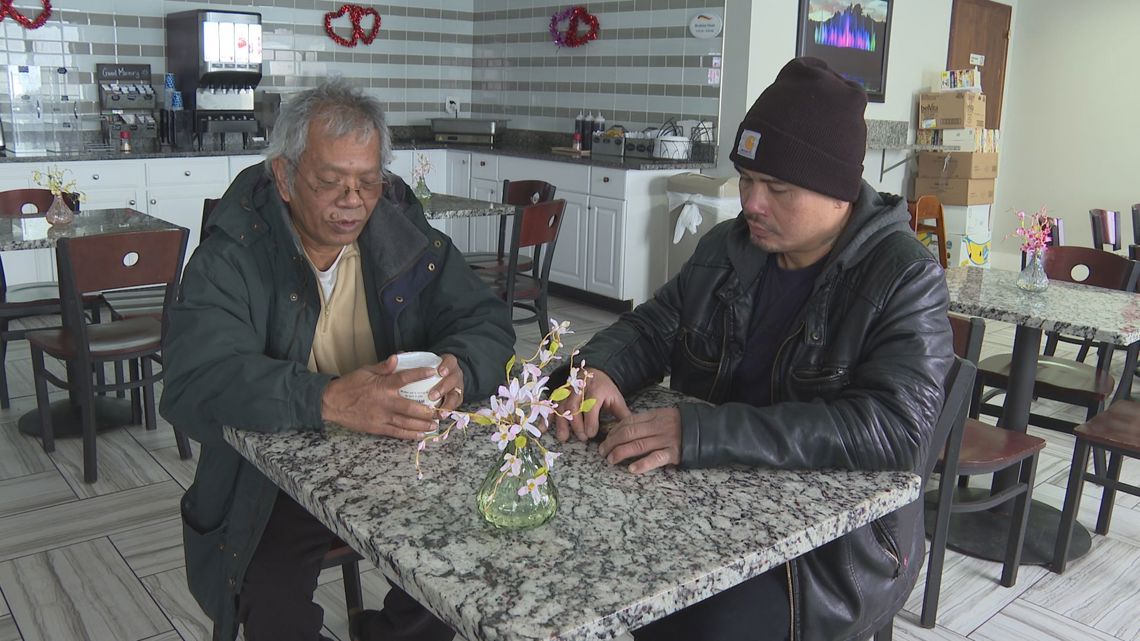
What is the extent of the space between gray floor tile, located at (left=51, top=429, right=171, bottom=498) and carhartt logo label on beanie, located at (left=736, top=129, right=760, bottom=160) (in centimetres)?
250

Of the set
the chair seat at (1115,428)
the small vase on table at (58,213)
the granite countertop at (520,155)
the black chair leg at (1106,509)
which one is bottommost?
the black chair leg at (1106,509)

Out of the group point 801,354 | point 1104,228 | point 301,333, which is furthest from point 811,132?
point 1104,228

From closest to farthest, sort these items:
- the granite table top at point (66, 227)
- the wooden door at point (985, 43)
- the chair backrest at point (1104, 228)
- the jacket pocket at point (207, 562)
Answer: the jacket pocket at point (207, 562)
the granite table top at point (66, 227)
the chair backrest at point (1104, 228)
the wooden door at point (985, 43)

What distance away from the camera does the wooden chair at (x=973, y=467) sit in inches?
97.0

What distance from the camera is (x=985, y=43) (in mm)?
7762

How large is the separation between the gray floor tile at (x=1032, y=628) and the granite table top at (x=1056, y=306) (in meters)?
0.78

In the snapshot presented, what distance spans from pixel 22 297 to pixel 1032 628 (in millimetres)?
3756

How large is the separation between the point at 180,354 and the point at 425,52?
6.40m

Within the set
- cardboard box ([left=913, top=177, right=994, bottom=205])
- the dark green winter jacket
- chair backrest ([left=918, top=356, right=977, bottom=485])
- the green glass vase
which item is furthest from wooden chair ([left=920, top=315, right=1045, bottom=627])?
cardboard box ([left=913, top=177, right=994, bottom=205])

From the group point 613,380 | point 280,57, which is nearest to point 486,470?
point 613,380

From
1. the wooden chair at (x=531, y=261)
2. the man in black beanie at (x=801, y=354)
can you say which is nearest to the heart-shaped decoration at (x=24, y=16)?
the wooden chair at (x=531, y=261)

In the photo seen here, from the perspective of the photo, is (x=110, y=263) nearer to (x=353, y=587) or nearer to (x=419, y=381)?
(x=353, y=587)

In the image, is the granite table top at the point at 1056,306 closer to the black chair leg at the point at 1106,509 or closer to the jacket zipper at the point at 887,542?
the black chair leg at the point at 1106,509

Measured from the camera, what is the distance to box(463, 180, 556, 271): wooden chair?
4867mm
